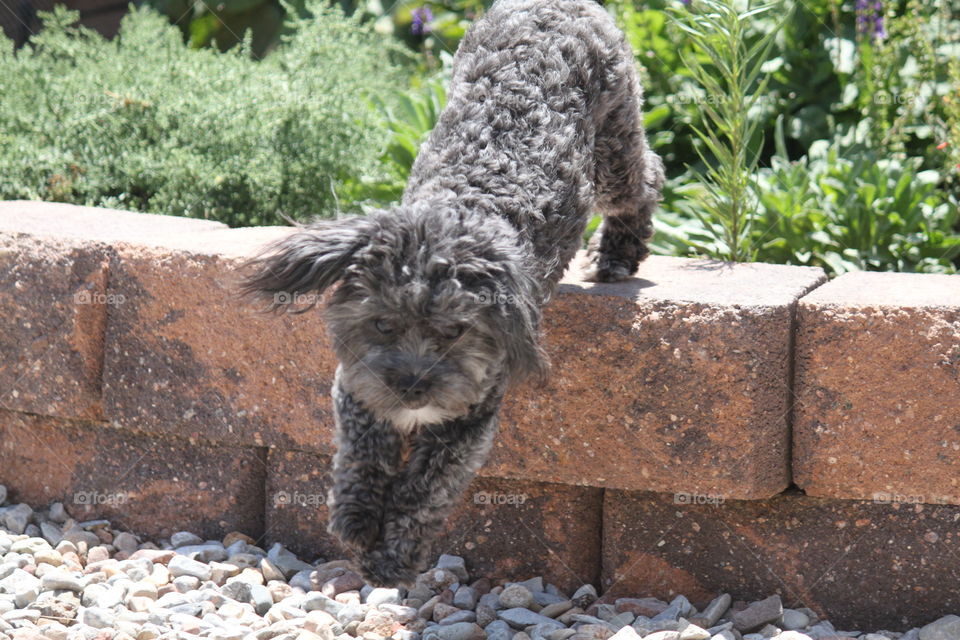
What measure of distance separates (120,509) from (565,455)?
6.17 feet

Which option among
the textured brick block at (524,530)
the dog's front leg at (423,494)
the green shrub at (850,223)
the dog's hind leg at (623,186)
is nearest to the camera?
the dog's front leg at (423,494)

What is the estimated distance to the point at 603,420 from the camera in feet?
12.4

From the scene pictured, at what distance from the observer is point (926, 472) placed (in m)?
3.53

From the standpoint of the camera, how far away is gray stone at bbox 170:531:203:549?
4.37 metres

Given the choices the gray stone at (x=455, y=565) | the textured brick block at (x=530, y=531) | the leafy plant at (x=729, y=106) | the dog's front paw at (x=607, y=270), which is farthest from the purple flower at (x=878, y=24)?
the gray stone at (x=455, y=565)

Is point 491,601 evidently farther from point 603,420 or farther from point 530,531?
point 603,420

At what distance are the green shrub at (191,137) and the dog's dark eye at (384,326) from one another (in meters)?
2.42

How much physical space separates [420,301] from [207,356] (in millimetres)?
1426

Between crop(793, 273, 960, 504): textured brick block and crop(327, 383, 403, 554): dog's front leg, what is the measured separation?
133 centimetres

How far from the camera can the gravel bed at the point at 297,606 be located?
142 inches

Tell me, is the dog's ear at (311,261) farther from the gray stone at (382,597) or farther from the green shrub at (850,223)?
the green shrub at (850,223)

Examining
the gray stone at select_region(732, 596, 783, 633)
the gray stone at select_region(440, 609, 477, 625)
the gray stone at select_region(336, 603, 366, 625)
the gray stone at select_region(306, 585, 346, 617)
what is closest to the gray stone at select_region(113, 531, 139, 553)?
the gray stone at select_region(306, 585, 346, 617)

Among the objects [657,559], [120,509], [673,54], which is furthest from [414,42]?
[657,559]

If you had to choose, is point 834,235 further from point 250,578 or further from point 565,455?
point 250,578
